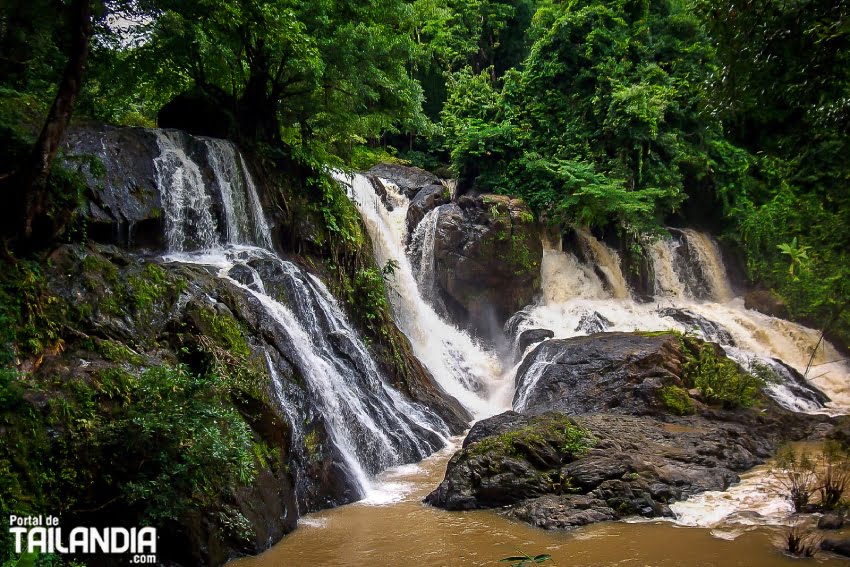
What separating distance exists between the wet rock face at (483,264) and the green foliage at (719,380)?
5.59m

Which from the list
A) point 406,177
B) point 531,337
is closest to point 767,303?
point 531,337

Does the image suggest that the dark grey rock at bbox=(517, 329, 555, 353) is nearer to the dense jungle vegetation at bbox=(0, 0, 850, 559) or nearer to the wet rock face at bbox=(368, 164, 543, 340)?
the wet rock face at bbox=(368, 164, 543, 340)

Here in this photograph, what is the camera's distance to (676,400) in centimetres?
1025

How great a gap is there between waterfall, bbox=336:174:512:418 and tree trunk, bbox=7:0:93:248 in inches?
344

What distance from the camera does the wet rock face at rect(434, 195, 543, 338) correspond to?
16.0 meters

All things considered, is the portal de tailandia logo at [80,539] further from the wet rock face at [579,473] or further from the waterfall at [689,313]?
the waterfall at [689,313]

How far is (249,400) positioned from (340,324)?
370 centimetres

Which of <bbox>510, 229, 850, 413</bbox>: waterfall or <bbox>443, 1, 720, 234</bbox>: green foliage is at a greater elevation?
<bbox>443, 1, 720, 234</bbox>: green foliage

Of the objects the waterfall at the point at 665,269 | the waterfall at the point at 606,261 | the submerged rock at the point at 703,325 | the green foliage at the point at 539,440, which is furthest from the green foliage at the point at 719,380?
the waterfall at the point at 665,269

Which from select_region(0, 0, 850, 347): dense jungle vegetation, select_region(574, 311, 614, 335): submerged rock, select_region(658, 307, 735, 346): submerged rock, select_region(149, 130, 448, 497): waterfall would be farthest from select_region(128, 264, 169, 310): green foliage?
select_region(658, 307, 735, 346): submerged rock

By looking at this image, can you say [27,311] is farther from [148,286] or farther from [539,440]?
[539,440]

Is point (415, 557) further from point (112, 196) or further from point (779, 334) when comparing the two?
point (779, 334)

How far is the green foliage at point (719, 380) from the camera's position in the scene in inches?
416

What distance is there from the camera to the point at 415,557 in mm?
5531
